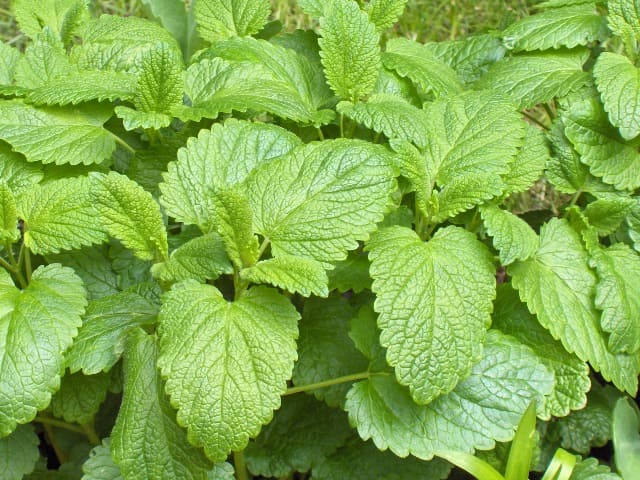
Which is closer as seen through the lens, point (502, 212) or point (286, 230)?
point (286, 230)

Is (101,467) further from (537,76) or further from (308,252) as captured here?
(537,76)

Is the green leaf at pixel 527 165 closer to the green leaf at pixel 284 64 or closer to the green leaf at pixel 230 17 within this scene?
the green leaf at pixel 284 64

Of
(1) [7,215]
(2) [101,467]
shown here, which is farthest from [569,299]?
(1) [7,215]

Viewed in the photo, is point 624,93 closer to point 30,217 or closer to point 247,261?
point 247,261

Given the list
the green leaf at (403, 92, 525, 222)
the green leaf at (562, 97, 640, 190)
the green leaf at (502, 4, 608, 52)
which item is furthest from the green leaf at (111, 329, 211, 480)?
the green leaf at (502, 4, 608, 52)

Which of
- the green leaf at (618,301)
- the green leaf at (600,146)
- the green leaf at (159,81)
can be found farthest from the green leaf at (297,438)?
the green leaf at (600,146)

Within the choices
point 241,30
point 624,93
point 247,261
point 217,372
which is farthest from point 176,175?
point 624,93
